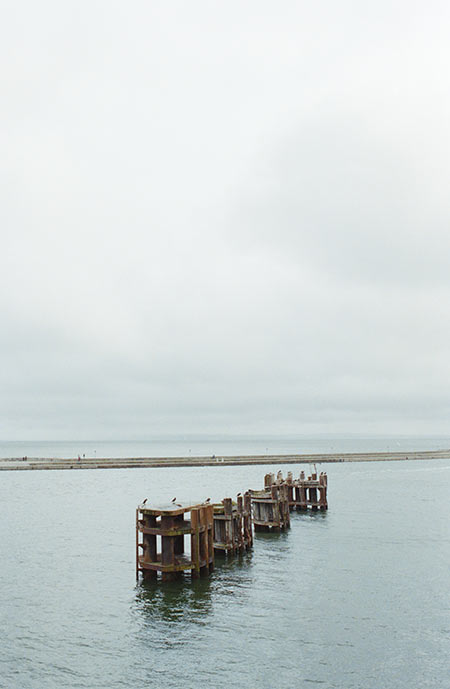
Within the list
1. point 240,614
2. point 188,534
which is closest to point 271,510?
point 188,534

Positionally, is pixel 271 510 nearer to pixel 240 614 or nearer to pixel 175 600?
pixel 175 600

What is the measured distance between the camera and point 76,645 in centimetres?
2002

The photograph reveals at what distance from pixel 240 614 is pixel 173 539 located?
6.15 m

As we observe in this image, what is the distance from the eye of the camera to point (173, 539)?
27.6 m

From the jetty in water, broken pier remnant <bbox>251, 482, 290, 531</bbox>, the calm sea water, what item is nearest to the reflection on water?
the calm sea water

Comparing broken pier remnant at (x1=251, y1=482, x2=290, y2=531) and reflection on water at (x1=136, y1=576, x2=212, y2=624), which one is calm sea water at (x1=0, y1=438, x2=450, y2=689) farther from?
broken pier remnant at (x1=251, y1=482, x2=290, y2=531)

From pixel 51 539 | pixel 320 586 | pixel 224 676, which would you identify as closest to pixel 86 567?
pixel 51 539

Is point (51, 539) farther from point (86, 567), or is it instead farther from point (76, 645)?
point (76, 645)

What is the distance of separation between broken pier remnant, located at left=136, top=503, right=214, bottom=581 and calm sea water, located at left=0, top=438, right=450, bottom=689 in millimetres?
862

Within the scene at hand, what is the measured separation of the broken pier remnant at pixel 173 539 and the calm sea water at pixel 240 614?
86 centimetres

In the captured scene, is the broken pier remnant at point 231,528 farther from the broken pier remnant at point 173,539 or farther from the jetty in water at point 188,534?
the broken pier remnant at point 173,539

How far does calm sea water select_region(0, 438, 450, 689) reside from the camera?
17.5m

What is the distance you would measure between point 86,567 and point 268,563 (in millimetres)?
10485

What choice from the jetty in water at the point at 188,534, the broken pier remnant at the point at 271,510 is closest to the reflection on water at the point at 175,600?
the jetty in water at the point at 188,534
